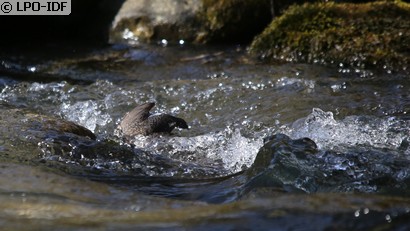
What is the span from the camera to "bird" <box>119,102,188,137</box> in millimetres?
5004

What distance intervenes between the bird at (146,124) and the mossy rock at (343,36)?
321 cm

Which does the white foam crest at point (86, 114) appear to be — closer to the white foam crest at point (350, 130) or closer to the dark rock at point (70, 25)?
the white foam crest at point (350, 130)

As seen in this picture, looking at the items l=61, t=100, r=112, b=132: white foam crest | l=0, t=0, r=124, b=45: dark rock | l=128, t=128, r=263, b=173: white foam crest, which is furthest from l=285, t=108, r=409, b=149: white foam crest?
l=0, t=0, r=124, b=45: dark rock

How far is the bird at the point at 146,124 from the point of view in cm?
500

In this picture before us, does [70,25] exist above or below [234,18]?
below

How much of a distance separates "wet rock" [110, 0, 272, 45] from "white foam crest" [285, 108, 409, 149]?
4.69 meters

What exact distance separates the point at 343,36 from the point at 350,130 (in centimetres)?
339

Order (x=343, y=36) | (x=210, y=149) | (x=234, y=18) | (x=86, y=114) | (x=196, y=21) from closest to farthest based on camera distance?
(x=210, y=149), (x=86, y=114), (x=343, y=36), (x=234, y=18), (x=196, y=21)

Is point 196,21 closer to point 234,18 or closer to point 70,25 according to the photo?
point 234,18

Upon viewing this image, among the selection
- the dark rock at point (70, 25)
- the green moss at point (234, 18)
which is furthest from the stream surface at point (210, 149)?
the dark rock at point (70, 25)

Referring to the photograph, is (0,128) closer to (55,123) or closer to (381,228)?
(55,123)

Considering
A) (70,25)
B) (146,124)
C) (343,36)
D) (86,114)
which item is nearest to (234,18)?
(343,36)

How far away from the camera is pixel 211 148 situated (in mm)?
4727

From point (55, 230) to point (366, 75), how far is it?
524 cm
